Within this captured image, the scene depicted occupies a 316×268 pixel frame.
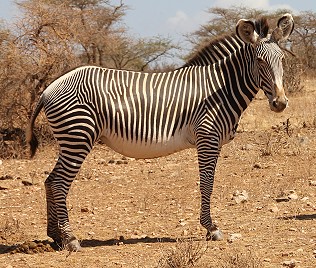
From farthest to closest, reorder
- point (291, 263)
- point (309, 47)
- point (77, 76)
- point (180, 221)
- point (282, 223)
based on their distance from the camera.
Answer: point (309, 47), point (180, 221), point (282, 223), point (77, 76), point (291, 263)

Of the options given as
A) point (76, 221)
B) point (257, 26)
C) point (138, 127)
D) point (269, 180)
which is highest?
point (257, 26)

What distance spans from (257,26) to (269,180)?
353cm

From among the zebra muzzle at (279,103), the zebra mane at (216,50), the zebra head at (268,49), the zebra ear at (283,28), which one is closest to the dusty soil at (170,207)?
the zebra muzzle at (279,103)

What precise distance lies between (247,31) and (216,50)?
556 millimetres

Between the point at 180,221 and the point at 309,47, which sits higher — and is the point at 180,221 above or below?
below

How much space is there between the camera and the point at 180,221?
7.79m

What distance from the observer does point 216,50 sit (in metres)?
7.29

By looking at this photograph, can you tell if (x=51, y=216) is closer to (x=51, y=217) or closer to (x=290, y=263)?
(x=51, y=217)

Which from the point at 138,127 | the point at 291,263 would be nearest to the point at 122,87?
the point at 138,127

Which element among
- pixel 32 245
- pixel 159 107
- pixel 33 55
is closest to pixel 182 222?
pixel 159 107

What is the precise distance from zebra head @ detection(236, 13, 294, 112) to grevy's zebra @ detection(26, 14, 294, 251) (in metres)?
0.01

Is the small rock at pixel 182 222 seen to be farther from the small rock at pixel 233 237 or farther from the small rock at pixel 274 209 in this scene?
the small rock at pixel 274 209

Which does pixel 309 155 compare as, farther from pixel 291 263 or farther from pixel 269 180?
pixel 291 263

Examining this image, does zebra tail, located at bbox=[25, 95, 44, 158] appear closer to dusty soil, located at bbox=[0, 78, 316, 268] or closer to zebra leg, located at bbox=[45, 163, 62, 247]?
zebra leg, located at bbox=[45, 163, 62, 247]
